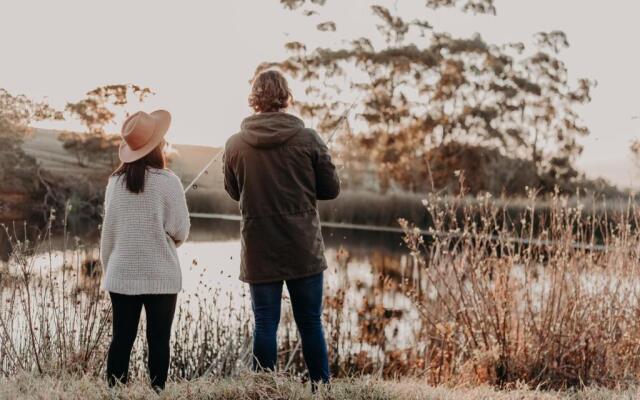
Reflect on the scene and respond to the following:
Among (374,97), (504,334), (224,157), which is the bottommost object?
(504,334)

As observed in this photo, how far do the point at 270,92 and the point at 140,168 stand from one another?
67 cm

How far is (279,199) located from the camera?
3365mm

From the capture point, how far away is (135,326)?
3.34m

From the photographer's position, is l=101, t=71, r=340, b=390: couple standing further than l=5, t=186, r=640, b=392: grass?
No

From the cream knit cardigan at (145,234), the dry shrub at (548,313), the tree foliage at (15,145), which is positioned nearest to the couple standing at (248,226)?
the cream knit cardigan at (145,234)

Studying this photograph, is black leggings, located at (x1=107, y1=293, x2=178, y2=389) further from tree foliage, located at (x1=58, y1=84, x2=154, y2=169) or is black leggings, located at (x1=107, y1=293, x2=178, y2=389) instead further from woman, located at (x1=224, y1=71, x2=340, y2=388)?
tree foliage, located at (x1=58, y1=84, x2=154, y2=169)

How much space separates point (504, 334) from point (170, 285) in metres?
2.46

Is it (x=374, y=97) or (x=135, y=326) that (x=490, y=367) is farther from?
(x=374, y=97)

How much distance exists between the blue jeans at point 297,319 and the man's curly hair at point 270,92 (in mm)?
799

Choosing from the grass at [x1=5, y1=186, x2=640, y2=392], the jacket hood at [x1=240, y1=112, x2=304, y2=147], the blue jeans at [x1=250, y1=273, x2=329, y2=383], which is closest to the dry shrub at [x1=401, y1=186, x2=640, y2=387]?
the grass at [x1=5, y1=186, x2=640, y2=392]

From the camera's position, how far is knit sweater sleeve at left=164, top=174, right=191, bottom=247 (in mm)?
3277

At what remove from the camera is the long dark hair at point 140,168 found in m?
3.23

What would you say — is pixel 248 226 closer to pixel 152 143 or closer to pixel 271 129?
pixel 271 129

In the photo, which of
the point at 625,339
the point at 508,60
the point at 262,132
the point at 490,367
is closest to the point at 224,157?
the point at 262,132
